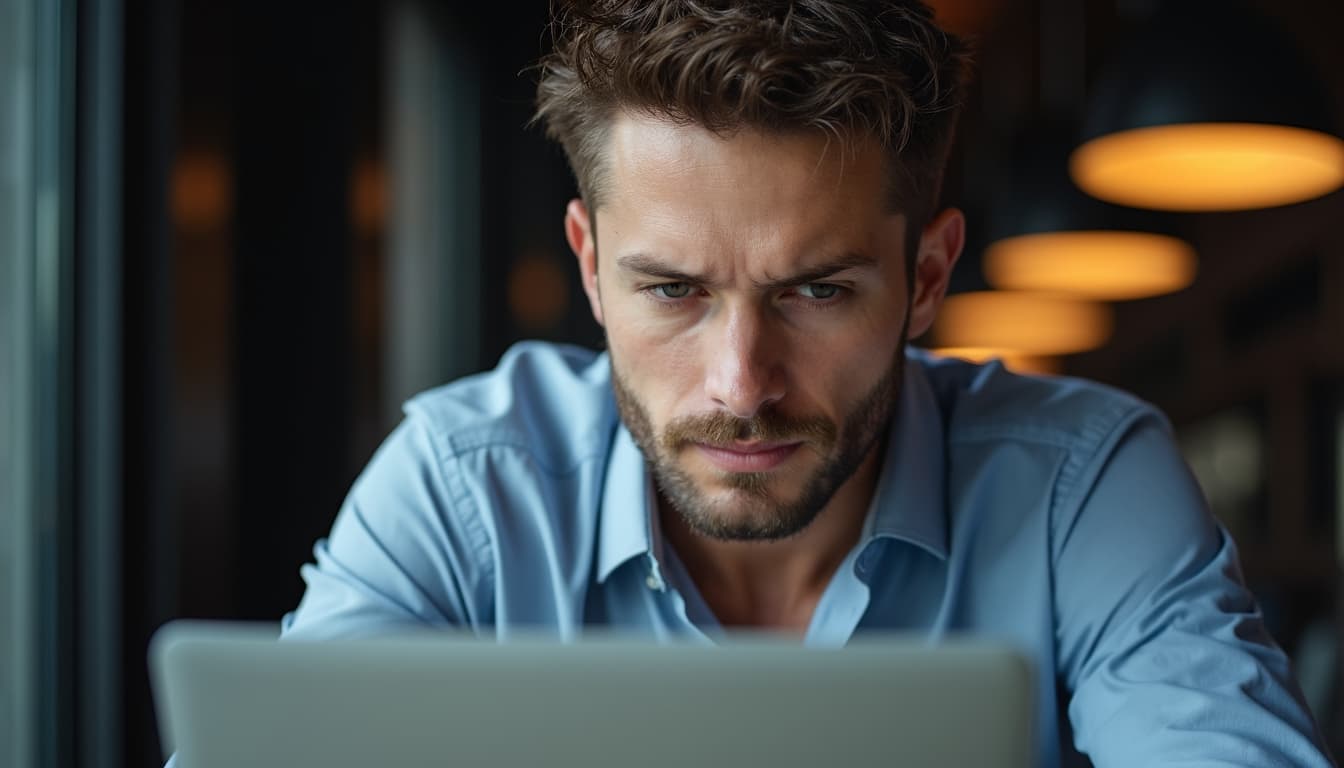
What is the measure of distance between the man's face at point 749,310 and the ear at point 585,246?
0.35 feet

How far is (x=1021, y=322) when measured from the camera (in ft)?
19.0

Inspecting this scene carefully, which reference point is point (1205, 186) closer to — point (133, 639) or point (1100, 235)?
point (1100, 235)

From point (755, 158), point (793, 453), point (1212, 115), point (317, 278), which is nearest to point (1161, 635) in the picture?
point (793, 453)

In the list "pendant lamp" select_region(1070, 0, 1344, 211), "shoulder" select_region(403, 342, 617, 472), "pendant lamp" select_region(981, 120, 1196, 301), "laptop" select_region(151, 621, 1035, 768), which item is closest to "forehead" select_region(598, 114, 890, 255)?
"shoulder" select_region(403, 342, 617, 472)

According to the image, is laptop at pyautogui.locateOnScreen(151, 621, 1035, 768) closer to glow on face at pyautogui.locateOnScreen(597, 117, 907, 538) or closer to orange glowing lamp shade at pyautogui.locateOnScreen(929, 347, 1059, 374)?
glow on face at pyautogui.locateOnScreen(597, 117, 907, 538)

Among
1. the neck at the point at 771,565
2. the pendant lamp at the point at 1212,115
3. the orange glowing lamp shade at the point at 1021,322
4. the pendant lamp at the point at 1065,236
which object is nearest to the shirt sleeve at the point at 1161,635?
the neck at the point at 771,565

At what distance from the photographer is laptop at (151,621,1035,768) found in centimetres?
67

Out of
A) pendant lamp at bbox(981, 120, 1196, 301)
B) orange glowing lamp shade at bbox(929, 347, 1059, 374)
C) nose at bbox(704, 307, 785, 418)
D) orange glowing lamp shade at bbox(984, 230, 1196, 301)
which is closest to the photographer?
nose at bbox(704, 307, 785, 418)

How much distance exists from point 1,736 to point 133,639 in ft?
0.80

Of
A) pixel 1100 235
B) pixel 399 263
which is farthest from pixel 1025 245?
pixel 399 263

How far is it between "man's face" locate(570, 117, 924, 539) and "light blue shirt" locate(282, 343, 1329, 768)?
0.47 feet

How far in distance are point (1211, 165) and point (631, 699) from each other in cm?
245

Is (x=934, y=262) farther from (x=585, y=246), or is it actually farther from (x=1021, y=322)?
(x=1021, y=322)

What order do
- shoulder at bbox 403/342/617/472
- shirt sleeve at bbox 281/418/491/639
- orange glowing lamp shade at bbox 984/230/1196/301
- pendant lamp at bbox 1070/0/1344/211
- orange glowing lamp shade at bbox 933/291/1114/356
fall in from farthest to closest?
1. orange glowing lamp shade at bbox 933/291/1114/356
2. orange glowing lamp shade at bbox 984/230/1196/301
3. pendant lamp at bbox 1070/0/1344/211
4. shoulder at bbox 403/342/617/472
5. shirt sleeve at bbox 281/418/491/639
